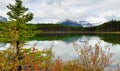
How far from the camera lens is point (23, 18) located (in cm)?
2730

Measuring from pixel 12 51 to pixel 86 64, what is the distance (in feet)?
17.3

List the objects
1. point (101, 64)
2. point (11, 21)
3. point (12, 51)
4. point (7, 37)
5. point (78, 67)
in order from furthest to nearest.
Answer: point (11, 21) < point (7, 37) < point (78, 67) < point (101, 64) < point (12, 51)

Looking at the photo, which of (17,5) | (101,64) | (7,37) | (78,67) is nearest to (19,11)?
(17,5)

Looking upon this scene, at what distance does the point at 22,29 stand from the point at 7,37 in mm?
2870

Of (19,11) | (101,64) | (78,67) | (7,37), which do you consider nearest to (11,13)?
(19,11)

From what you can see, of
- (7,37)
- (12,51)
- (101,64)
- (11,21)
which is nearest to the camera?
(12,51)

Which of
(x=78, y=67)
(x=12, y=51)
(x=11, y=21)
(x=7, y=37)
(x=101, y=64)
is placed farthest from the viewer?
(x=11, y=21)

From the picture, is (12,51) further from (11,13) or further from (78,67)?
(11,13)

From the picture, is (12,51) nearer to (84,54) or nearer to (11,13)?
(84,54)

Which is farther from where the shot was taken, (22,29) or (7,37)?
(22,29)

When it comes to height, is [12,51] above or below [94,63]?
above

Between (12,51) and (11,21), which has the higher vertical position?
(12,51)

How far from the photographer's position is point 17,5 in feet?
89.9

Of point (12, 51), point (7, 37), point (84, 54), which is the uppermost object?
point (12, 51)
